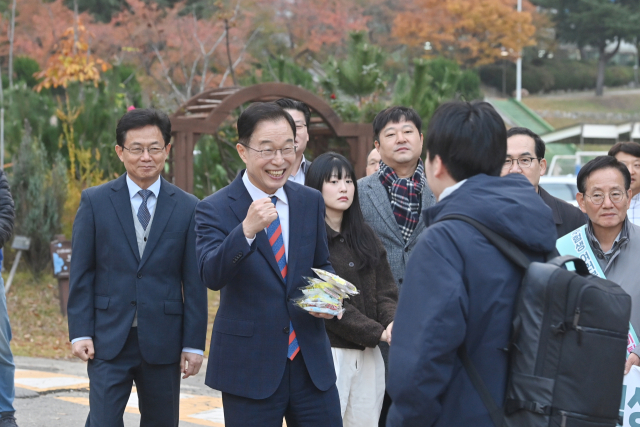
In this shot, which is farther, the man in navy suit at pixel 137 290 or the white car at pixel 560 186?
the white car at pixel 560 186

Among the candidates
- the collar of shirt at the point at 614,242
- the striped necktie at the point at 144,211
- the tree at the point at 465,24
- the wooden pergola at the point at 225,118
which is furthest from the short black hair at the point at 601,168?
the tree at the point at 465,24

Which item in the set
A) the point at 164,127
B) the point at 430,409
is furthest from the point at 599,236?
the point at 164,127

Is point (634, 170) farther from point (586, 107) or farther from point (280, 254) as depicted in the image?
point (586, 107)

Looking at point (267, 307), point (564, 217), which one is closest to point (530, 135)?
point (564, 217)

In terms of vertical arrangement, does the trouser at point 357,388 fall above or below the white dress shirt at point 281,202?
below

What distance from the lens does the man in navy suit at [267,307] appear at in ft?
9.79

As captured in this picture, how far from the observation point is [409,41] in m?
29.3

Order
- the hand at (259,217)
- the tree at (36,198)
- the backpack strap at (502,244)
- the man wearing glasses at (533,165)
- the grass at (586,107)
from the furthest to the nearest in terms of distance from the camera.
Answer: the grass at (586,107)
the tree at (36,198)
the man wearing glasses at (533,165)
the hand at (259,217)
the backpack strap at (502,244)

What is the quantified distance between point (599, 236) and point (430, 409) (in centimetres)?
199

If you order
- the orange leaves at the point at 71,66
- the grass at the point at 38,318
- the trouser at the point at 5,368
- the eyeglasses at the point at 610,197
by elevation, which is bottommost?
the grass at the point at 38,318

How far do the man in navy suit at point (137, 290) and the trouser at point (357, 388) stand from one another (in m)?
0.71

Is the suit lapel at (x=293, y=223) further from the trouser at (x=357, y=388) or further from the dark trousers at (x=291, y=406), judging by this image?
the trouser at (x=357, y=388)

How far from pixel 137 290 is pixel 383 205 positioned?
4.50 feet

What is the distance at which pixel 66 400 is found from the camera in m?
5.97
